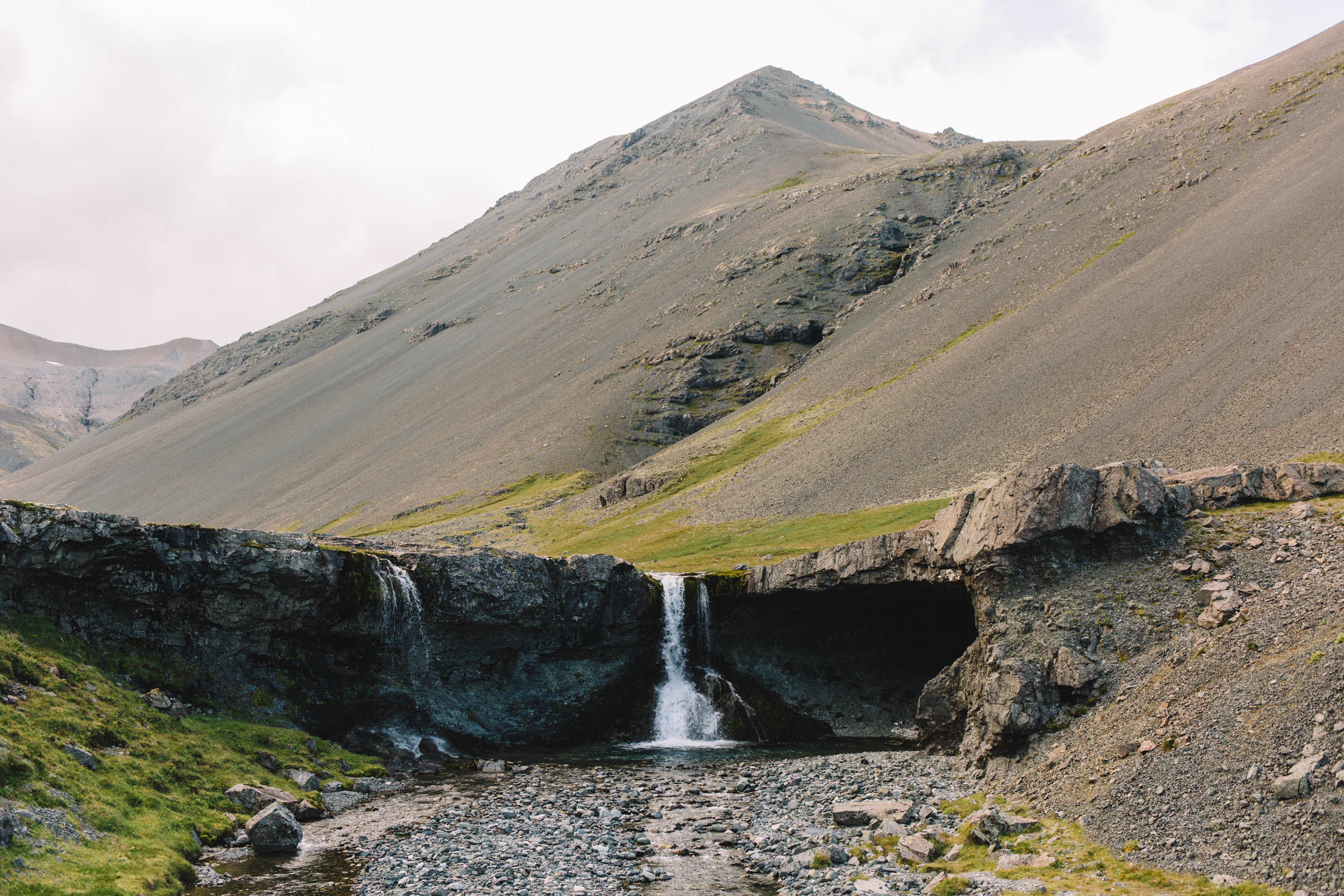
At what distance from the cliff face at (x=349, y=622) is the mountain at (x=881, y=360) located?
36.0 meters

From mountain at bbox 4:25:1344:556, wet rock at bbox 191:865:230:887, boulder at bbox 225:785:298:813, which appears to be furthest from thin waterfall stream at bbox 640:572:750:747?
mountain at bbox 4:25:1344:556

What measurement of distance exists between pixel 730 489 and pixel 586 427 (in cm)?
4706

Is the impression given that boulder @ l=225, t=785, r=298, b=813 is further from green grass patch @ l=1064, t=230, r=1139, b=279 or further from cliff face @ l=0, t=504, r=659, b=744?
green grass patch @ l=1064, t=230, r=1139, b=279

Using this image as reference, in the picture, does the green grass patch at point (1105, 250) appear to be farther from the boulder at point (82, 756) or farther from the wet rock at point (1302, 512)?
the boulder at point (82, 756)

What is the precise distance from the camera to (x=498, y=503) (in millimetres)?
118000

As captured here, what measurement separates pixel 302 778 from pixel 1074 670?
92.1 ft

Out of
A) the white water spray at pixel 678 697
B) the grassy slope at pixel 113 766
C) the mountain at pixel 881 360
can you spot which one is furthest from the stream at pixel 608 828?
the mountain at pixel 881 360

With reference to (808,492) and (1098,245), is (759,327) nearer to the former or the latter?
(1098,245)

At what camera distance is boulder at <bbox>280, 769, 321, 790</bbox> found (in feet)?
107

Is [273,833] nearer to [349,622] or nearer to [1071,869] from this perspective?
[349,622]

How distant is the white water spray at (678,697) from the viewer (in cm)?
4725

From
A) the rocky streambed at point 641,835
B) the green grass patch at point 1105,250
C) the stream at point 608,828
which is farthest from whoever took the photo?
the green grass patch at point 1105,250

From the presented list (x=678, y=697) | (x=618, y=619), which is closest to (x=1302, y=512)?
(x=678, y=697)

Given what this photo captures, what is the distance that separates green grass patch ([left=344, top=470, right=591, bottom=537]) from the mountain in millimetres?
627
